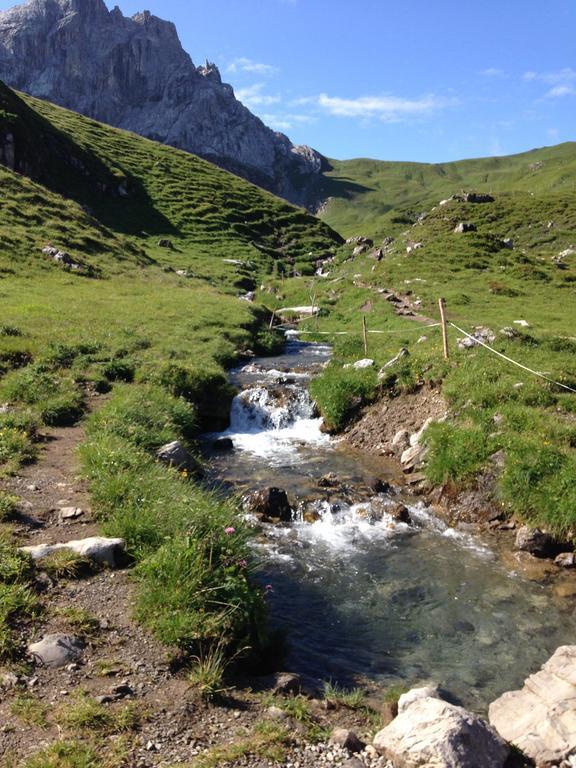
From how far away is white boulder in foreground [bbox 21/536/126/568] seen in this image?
28.4ft

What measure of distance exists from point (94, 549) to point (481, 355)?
16713 mm

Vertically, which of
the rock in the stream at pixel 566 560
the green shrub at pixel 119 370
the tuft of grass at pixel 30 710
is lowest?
the rock in the stream at pixel 566 560

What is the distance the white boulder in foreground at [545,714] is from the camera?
5992 millimetres

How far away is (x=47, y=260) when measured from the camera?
42.2 metres

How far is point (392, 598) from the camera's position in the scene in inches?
412

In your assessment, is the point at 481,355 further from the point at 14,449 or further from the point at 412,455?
the point at 14,449

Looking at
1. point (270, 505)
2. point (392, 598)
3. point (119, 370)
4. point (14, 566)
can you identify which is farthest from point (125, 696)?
point (119, 370)

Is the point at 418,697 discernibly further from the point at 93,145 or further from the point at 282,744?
the point at 93,145

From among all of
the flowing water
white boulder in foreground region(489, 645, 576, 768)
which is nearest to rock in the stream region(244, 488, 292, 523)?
the flowing water

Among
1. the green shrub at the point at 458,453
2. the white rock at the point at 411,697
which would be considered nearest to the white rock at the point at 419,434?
the green shrub at the point at 458,453

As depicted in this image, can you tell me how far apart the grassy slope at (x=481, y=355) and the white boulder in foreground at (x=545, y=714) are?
556cm

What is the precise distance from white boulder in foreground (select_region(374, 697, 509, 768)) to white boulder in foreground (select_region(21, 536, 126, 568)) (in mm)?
4933

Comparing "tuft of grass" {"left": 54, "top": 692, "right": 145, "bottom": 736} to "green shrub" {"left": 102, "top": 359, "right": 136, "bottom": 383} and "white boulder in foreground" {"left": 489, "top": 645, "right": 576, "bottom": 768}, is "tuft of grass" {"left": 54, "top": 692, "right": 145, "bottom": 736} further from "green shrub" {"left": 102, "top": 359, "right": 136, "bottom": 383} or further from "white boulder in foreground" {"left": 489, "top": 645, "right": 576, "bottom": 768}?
"green shrub" {"left": 102, "top": 359, "right": 136, "bottom": 383}

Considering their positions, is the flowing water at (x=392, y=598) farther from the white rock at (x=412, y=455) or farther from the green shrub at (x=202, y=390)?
the green shrub at (x=202, y=390)
